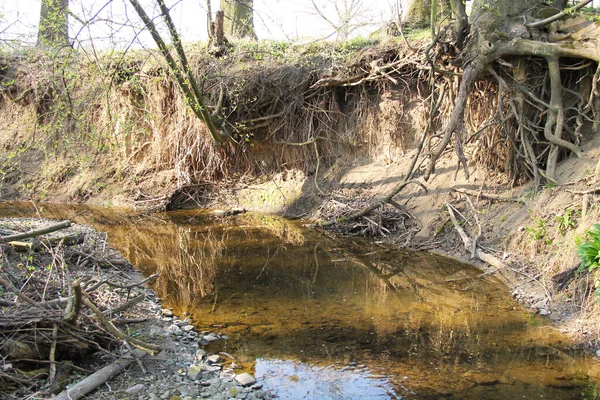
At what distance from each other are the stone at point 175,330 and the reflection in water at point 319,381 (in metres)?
1.08

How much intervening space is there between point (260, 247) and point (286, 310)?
130 inches

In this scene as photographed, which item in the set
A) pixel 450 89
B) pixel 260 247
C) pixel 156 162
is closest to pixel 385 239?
→ pixel 260 247

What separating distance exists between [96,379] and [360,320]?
3.06m

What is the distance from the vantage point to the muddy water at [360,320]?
4473 mm

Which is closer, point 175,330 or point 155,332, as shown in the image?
point 155,332

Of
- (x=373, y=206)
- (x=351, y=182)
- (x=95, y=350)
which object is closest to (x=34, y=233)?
(x=95, y=350)

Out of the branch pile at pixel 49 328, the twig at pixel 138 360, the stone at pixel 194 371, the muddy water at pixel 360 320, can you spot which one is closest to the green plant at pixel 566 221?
the muddy water at pixel 360 320

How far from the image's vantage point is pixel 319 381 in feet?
14.8

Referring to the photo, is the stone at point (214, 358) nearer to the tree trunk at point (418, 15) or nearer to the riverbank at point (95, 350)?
the riverbank at point (95, 350)

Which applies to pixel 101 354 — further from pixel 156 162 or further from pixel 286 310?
pixel 156 162

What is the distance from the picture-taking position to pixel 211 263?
8.44 meters

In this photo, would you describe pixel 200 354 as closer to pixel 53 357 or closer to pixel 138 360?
pixel 138 360

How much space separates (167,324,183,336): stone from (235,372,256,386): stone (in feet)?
3.78

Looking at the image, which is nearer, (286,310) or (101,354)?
(101,354)
